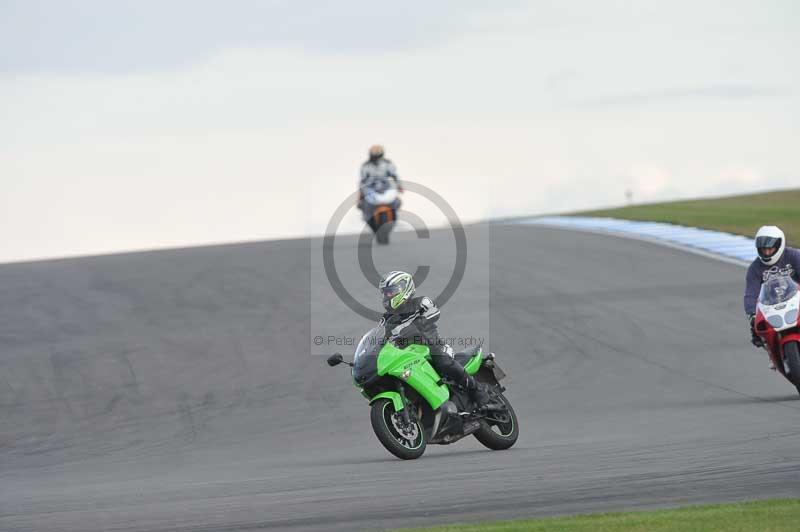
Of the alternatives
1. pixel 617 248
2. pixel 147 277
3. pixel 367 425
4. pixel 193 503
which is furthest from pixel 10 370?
pixel 617 248

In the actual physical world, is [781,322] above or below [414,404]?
above

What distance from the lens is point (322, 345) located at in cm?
1812

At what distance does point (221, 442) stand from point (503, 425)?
12.3 feet

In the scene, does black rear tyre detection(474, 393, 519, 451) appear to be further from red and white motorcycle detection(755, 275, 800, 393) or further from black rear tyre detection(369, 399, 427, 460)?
red and white motorcycle detection(755, 275, 800, 393)

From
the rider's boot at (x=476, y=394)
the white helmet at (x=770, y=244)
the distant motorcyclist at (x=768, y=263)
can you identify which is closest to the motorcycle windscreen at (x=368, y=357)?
the rider's boot at (x=476, y=394)

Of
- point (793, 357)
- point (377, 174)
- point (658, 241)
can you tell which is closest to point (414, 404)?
point (793, 357)

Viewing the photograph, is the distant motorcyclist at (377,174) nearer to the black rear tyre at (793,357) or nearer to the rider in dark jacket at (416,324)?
the black rear tyre at (793,357)

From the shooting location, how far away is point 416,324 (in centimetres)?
1066

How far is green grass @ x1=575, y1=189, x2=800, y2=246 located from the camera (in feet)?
96.3

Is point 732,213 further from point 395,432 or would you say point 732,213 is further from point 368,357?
point 395,432

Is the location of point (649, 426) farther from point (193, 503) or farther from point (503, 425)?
point (193, 503)

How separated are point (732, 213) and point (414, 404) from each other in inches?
988

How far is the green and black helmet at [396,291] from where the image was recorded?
10.6 meters

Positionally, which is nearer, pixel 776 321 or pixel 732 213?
pixel 776 321
